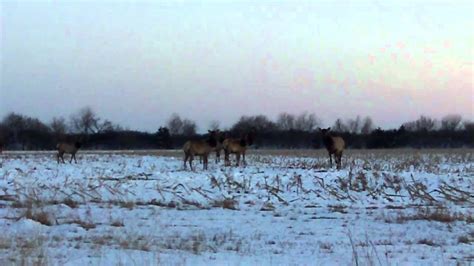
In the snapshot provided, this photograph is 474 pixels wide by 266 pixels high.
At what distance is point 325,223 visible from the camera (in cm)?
1177

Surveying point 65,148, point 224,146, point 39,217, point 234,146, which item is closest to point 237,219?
point 39,217

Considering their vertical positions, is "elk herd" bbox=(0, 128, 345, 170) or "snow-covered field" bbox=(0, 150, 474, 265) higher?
"elk herd" bbox=(0, 128, 345, 170)

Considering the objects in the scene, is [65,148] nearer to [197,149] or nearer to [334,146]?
[197,149]

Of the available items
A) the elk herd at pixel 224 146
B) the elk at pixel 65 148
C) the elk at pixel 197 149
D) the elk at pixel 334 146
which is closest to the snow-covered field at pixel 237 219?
the elk at pixel 197 149

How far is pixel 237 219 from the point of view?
12266 millimetres

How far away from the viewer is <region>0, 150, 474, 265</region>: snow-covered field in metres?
7.80

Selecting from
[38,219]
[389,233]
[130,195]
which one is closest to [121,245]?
[38,219]

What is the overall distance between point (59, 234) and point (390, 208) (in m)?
7.95

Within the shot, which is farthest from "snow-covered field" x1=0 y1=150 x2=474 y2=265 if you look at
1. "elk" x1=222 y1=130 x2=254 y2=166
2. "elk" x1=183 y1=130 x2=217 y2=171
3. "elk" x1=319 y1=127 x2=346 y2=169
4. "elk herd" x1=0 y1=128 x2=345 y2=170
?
"elk" x1=222 y1=130 x2=254 y2=166

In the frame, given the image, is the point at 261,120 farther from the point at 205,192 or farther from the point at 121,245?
the point at 121,245

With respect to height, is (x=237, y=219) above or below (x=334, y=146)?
below

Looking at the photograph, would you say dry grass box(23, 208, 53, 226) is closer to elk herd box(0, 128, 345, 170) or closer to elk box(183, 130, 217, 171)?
elk herd box(0, 128, 345, 170)

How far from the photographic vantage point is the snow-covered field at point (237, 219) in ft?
25.6

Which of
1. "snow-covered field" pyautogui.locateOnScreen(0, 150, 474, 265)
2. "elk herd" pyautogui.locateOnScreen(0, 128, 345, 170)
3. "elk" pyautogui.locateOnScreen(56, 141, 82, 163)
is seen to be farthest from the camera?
"elk" pyautogui.locateOnScreen(56, 141, 82, 163)
